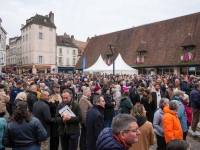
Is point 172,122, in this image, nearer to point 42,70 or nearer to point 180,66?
point 180,66

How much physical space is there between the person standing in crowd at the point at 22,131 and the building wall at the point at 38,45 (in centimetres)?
4235

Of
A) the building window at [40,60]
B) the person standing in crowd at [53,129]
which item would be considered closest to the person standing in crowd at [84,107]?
the person standing in crowd at [53,129]

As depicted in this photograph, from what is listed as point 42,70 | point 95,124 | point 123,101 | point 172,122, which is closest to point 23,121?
point 95,124

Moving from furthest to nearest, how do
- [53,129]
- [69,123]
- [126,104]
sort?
[126,104] → [53,129] → [69,123]

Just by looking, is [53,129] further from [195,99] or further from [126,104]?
[195,99]

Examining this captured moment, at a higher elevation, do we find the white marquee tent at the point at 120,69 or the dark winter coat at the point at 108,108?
the white marquee tent at the point at 120,69

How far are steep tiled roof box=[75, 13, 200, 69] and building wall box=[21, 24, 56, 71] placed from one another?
14622 millimetres

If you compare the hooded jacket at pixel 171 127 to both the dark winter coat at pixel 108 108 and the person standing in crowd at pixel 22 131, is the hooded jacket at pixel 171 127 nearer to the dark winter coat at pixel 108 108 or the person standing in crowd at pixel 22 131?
the person standing in crowd at pixel 22 131

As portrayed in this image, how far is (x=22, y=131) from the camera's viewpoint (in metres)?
3.06

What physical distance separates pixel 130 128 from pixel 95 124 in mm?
1569

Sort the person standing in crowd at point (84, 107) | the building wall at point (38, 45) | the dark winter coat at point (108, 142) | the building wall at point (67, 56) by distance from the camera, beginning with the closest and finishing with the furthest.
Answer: the dark winter coat at point (108, 142) → the person standing in crowd at point (84, 107) → the building wall at point (38, 45) → the building wall at point (67, 56)

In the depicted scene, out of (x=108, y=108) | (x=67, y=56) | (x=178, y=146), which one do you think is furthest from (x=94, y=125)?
(x=67, y=56)

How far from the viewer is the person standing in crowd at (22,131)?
3076 millimetres

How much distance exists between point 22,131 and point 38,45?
1703 inches
